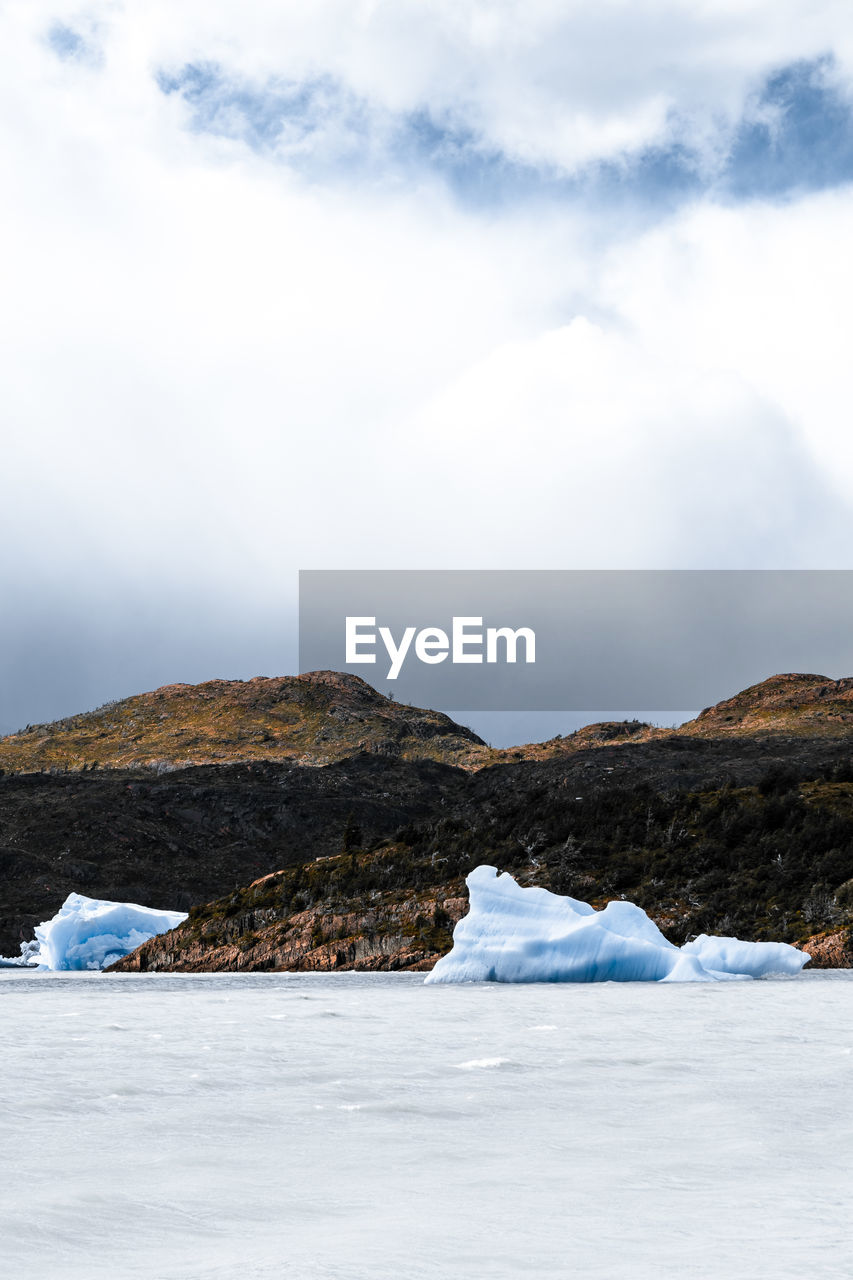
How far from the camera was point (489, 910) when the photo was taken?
50.4 metres

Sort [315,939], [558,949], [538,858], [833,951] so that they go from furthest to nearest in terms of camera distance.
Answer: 1. [538,858]
2. [315,939]
3. [833,951]
4. [558,949]

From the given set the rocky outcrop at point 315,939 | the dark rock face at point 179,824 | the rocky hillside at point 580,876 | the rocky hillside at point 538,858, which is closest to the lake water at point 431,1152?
the rocky hillside at point 580,876

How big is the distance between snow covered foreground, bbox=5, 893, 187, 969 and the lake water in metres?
67.8

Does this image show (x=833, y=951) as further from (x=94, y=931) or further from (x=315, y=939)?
(x=94, y=931)

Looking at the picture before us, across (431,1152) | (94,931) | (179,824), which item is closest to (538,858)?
(94,931)

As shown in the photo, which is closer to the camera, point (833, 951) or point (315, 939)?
point (833, 951)

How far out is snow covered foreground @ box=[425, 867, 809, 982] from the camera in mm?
49219

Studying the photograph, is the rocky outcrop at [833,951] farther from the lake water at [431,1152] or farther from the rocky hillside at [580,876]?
the lake water at [431,1152]

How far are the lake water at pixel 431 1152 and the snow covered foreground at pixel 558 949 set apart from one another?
797 inches

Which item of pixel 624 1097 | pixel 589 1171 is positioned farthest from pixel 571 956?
pixel 589 1171

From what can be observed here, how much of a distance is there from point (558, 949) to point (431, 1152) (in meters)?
36.8

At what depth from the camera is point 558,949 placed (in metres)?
49.0

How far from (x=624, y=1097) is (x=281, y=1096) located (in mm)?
5107

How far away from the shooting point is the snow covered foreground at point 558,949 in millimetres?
49219
